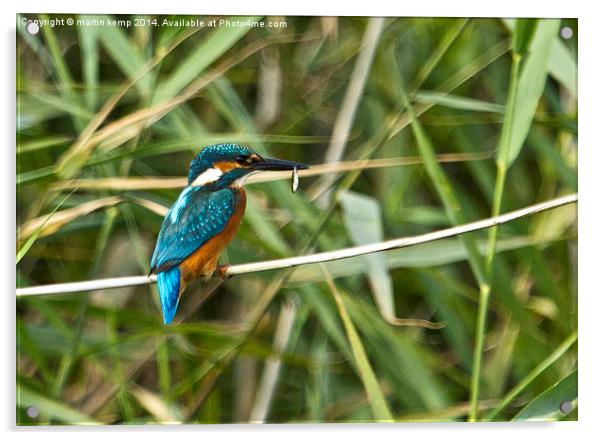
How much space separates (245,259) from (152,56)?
15.8 inches

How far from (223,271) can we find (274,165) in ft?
0.69

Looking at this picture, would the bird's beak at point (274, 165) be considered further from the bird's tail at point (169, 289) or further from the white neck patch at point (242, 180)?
the bird's tail at point (169, 289)

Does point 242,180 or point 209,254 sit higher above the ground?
point 242,180

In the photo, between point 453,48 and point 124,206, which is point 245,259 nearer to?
point 124,206

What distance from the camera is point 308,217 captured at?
1.67 meters

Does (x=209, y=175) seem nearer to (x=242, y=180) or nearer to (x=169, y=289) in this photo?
(x=242, y=180)

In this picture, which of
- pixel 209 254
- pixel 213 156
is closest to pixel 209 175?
pixel 213 156

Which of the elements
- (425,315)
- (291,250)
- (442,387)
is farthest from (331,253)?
(442,387)

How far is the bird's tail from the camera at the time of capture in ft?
5.34

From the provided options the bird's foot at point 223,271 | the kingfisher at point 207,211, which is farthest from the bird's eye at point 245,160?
the bird's foot at point 223,271

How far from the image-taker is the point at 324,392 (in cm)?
169

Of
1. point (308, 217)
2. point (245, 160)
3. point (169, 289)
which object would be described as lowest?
point (169, 289)

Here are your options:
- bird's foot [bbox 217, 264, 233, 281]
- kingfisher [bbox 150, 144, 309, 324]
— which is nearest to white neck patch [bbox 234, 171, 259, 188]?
kingfisher [bbox 150, 144, 309, 324]

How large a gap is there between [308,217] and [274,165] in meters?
0.11
